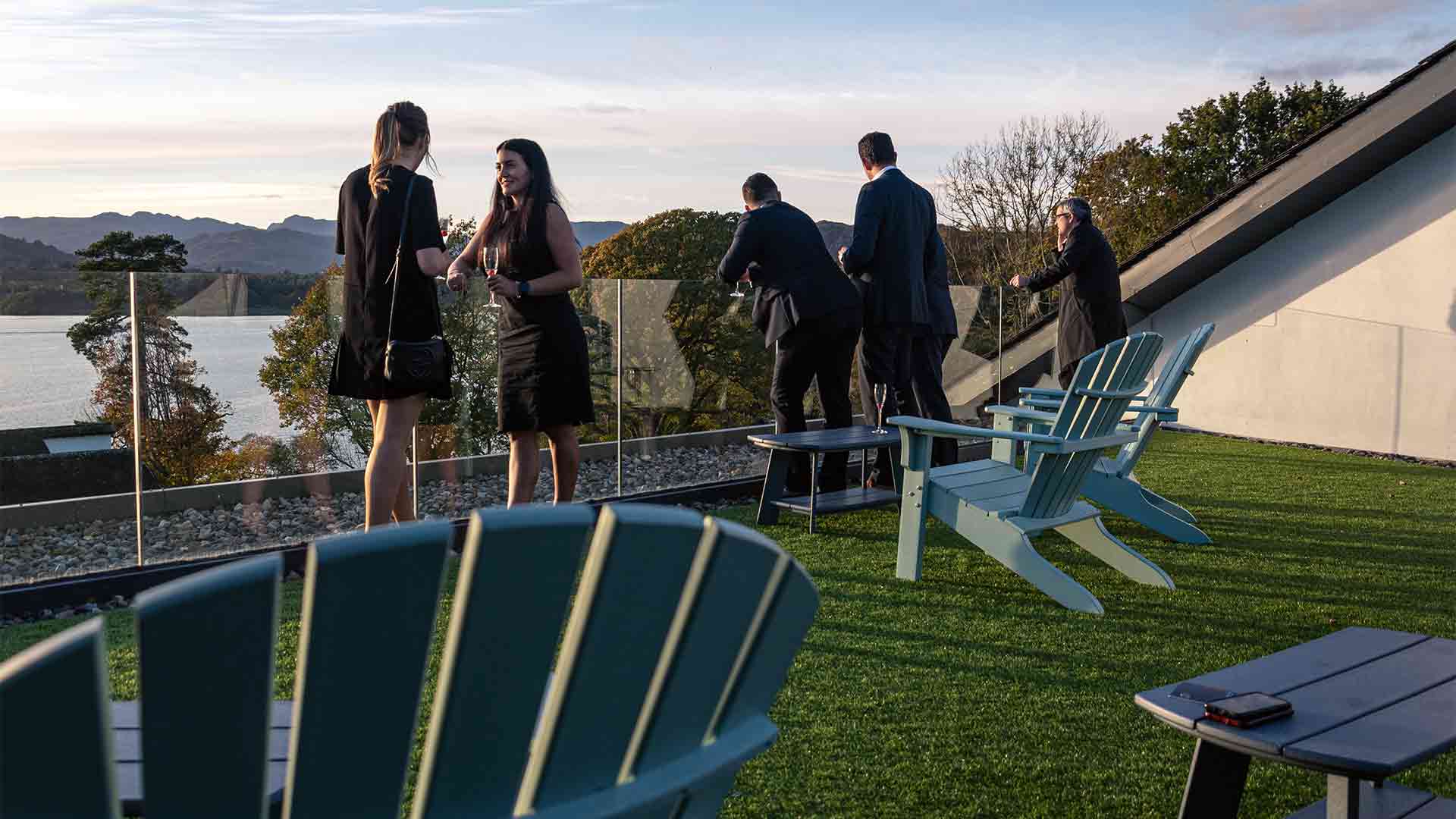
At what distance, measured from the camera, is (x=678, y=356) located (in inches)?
350

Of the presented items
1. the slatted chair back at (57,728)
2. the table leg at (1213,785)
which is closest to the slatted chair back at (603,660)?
the slatted chair back at (57,728)

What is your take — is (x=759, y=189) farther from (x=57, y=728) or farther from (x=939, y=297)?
(x=57, y=728)

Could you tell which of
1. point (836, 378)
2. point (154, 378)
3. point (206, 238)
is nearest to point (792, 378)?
point (836, 378)

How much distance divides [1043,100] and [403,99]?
26.9m

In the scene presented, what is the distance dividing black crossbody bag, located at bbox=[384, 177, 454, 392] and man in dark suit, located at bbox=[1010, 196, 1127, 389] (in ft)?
15.0

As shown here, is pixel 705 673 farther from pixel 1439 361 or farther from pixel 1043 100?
pixel 1043 100

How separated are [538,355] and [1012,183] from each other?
26.0 meters

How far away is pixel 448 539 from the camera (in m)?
1.16

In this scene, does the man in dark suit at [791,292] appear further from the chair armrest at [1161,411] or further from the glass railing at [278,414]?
the chair armrest at [1161,411]

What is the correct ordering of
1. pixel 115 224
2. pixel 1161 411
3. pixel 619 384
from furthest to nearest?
pixel 115 224 → pixel 619 384 → pixel 1161 411

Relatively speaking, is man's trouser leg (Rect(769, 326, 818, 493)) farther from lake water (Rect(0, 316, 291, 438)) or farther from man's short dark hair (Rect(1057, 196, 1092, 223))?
lake water (Rect(0, 316, 291, 438))

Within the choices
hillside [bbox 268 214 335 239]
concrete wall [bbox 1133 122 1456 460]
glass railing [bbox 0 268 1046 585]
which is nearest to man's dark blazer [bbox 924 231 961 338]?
glass railing [bbox 0 268 1046 585]

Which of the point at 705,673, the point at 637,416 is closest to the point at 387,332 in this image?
the point at 637,416

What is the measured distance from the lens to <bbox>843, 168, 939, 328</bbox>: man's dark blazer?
314 inches
